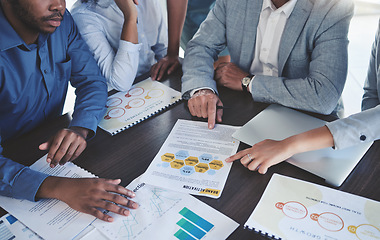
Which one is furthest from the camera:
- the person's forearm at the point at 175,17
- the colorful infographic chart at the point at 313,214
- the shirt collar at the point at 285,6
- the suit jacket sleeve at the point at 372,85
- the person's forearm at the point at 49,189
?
the person's forearm at the point at 175,17

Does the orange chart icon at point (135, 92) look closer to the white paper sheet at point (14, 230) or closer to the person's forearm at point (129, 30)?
the person's forearm at point (129, 30)

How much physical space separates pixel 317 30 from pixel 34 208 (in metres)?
1.08

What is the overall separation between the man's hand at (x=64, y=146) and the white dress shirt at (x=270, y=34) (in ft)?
2.68

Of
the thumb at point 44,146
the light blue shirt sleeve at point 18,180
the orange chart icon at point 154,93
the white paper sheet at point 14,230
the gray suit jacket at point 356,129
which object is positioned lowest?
the white paper sheet at point 14,230

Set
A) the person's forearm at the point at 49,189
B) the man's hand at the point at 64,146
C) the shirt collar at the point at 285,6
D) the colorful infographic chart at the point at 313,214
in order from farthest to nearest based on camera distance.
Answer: the shirt collar at the point at 285,6 → the man's hand at the point at 64,146 → the person's forearm at the point at 49,189 → the colorful infographic chart at the point at 313,214

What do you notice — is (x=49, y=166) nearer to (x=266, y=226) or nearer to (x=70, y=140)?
(x=70, y=140)

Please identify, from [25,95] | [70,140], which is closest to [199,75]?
[70,140]

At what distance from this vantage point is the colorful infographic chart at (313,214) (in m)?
0.67

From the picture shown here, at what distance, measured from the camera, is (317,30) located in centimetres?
112

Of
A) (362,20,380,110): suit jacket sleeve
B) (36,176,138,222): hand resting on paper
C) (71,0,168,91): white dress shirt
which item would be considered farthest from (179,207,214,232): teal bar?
(362,20,380,110): suit jacket sleeve

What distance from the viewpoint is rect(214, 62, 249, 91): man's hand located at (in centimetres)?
122

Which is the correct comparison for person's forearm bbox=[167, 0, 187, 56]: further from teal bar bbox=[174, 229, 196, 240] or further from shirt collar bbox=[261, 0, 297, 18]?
teal bar bbox=[174, 229, 196, 240]

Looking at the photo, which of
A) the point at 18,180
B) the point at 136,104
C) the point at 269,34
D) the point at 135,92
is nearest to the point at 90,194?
the point at 18,180

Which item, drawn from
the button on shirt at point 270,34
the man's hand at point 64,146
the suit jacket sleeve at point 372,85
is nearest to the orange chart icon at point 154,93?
the man's hand at point 64,146
